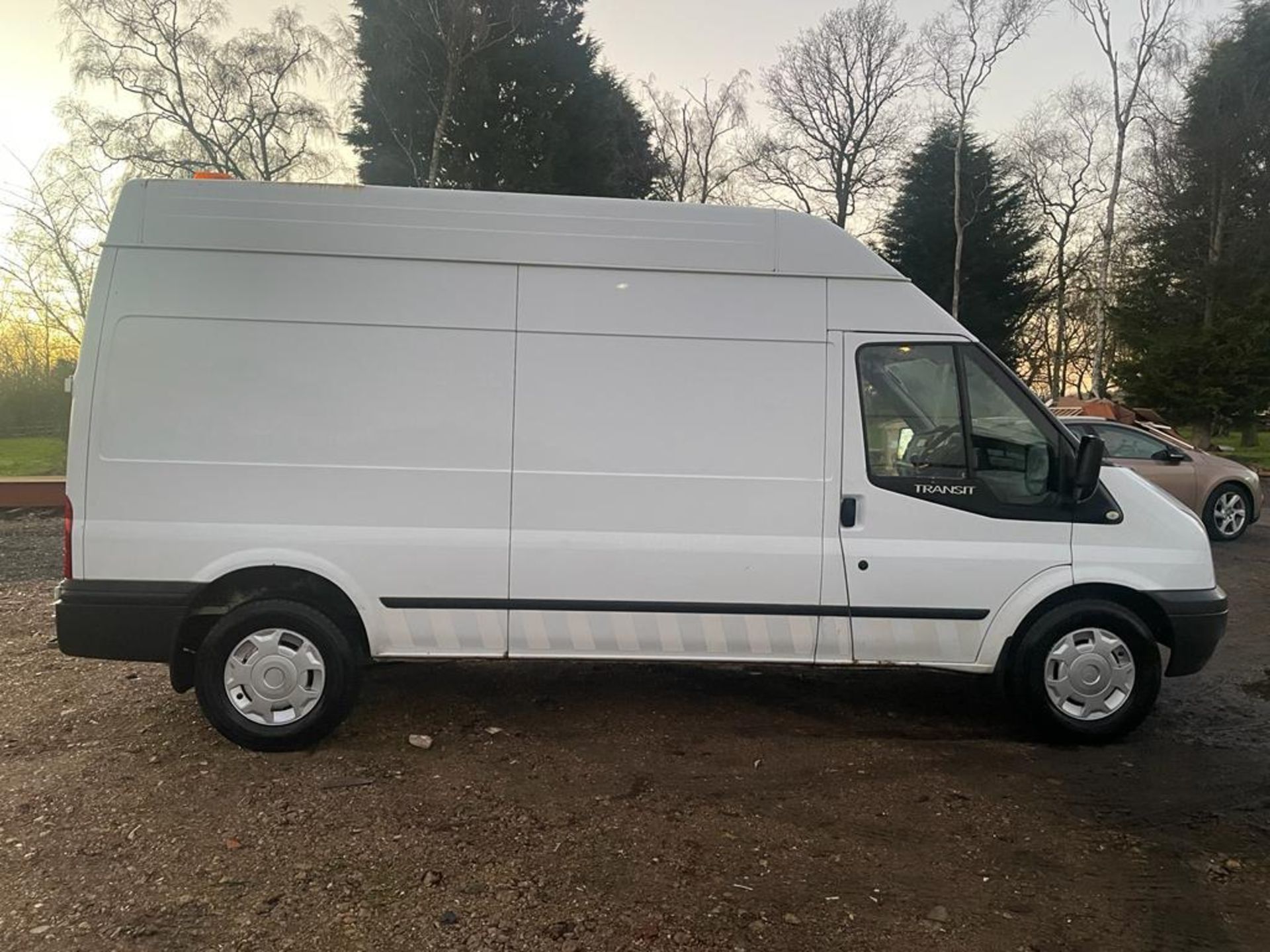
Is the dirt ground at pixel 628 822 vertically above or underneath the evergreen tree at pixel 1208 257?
underneath

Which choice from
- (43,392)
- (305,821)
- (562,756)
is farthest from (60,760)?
(43,392)

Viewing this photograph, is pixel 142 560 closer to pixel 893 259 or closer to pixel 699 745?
pixel 699 745

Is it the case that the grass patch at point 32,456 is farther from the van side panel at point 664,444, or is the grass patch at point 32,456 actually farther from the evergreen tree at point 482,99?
the van side panel at point 664,444

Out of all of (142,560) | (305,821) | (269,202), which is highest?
(269,202)

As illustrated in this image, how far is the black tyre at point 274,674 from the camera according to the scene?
3.97 meters

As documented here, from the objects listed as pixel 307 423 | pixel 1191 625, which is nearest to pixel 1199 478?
pixel 1191 625

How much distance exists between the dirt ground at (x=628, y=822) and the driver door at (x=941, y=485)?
803 millimetres

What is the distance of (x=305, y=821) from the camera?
3.43 metres

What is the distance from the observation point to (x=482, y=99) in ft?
70.3

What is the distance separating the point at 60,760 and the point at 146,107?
68.5 ft

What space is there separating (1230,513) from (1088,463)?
8.26 metres

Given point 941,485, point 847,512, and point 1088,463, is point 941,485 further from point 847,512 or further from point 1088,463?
point 1088,463

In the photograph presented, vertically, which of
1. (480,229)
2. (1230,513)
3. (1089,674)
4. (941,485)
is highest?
(480,229)

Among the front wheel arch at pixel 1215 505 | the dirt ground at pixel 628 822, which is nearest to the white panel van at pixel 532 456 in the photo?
the dirt ground at pixel 628 822
